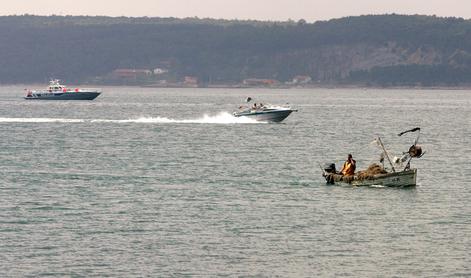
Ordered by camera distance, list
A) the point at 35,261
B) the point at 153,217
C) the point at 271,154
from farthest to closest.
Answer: the point at 271,154 → the point at 153,217 → the point at 35,261

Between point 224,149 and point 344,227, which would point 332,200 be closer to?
point 344,227

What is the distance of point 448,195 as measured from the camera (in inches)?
2968

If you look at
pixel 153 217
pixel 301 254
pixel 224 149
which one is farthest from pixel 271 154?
pixel 301 254

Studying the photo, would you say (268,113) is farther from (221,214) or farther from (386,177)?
(221,214)

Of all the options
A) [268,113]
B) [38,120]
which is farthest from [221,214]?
[38,120]

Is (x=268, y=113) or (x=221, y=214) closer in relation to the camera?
(x=221, y=214)

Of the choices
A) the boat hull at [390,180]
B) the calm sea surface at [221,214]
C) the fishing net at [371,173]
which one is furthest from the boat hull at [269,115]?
the boat hull at [390,180]

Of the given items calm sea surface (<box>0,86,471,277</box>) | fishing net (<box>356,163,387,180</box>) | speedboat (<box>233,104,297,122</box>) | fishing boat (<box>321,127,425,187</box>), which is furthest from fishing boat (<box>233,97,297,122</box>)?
fishing boat (<box>321,127,425,187</box>)

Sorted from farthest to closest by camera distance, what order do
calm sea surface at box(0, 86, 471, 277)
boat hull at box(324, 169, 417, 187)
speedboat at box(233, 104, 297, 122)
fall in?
speedboat at box(233, 104, 297, 122) → boat hull at box(324, 169, 417, 187) → calm sea surface at box(0, 86, 471, 277)

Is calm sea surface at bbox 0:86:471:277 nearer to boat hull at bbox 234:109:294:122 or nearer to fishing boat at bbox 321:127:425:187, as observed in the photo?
fishing boat at bbox 321:127:425:187

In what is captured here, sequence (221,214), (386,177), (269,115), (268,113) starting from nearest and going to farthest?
(221,214)
(386,177)
(268,113)
(269,115)

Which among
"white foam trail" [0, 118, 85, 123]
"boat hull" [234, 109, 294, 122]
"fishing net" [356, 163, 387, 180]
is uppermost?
"fishing net" [356, 163, 387, 180]

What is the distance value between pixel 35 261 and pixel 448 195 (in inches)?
1219

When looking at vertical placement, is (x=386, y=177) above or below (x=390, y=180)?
above
